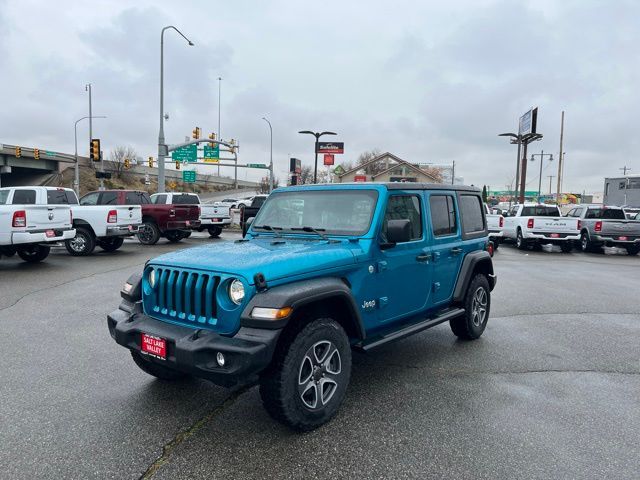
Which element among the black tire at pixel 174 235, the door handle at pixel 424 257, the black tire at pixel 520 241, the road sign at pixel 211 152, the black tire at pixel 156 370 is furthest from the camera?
the road sign at pixel 211 152

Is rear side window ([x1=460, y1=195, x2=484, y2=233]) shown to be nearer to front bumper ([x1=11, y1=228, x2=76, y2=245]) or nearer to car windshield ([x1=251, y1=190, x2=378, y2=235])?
car windshield ([x1=251, y1=190, x2=378, y2=235])

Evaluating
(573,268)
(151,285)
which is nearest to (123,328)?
(151,285)

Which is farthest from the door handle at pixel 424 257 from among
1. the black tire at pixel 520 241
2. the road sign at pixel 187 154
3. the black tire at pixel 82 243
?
the road sign at pixel 187 154

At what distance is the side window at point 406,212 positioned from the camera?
4.25m

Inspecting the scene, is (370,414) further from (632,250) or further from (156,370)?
(632,250)

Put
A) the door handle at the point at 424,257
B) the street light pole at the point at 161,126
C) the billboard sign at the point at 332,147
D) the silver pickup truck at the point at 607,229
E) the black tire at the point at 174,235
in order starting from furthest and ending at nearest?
the billboard sign at the point at 332,147, the street light pole at the point at 161,126, the black tire at the point at 174,235, the silver pickup truck at the point at 607,229, the door handle at the point at 424,257

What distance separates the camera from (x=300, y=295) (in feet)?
10.4

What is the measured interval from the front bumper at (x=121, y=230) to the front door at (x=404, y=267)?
11.3m

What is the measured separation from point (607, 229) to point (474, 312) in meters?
14.5

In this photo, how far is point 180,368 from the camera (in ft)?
10.3

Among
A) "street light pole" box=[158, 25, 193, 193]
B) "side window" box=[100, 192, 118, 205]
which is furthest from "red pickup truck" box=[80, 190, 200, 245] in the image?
"street light pole" box=[158, 25, 193, 193]

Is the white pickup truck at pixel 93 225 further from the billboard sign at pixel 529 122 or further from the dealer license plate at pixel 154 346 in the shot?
the billboard sign at pixel 529 122

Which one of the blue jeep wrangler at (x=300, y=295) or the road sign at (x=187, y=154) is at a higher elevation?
the road sign at (x=187, y=154)

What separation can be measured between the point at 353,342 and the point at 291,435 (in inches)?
35.5
